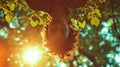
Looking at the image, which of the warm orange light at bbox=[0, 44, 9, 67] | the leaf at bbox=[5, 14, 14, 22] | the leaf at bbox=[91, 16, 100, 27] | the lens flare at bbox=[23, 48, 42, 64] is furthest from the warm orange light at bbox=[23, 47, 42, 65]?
the leaf at bbox=[91, 16, 100, 27]

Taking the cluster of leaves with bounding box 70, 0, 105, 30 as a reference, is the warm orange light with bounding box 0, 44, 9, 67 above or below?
above

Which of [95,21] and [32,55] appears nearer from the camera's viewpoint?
[95,21]

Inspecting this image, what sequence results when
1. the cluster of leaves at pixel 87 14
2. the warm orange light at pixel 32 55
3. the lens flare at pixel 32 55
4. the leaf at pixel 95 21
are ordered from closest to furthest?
the leaf at pixel 95 21 < the cluster of leaves at pixel 87 14 < the warm orange light at pixel 32 55 < the lens flare at pixel 32 55

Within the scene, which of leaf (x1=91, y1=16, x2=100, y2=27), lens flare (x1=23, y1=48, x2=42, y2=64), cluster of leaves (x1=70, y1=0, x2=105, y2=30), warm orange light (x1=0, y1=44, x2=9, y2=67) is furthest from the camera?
lens flare (x1=23, y1=48, x2=42, y2=64)

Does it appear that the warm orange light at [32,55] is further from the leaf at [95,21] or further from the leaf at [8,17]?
the leaf at [95,21]

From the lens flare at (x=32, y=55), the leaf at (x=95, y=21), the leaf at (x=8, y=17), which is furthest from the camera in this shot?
the lens flare at (x=32, y=55)

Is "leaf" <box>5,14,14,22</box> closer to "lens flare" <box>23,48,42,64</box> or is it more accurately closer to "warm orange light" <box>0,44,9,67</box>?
"warm orange light" <box>0,44,9,67</box>

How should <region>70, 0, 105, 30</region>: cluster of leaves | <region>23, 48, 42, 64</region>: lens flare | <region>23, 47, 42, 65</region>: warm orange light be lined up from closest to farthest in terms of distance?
<region>70, 0, 105, 30</region>: cluster of leaves → <region>23, 47, 42, 65</region>: warm orange light → <region>23, 48, 42, 64</region>: lens flare

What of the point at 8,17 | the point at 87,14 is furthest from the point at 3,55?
the point at 87,14

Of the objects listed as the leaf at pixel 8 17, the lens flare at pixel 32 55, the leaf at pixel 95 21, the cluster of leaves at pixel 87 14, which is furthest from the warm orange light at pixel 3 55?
the leaf at pixel 95 21

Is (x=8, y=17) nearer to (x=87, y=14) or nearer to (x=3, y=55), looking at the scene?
(x=87, y=14)

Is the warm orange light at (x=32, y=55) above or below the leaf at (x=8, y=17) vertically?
above

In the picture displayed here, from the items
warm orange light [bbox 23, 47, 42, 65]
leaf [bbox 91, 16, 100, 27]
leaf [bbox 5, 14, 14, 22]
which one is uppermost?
warm orange light [bbox 23, 47, 42, 65]

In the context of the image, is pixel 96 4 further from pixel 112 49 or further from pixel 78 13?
pixel 112 49
